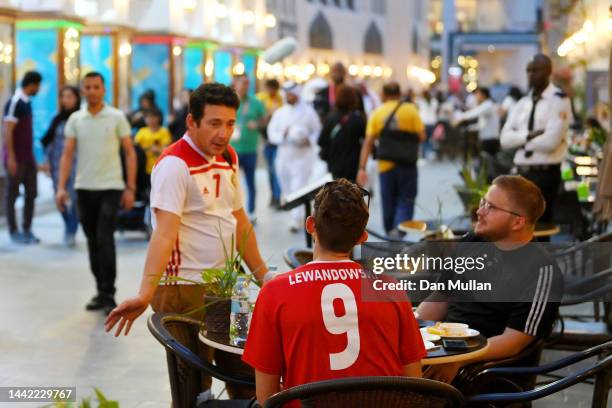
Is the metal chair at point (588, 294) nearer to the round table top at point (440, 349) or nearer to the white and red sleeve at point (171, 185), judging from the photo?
the round table top at point (440, 349)

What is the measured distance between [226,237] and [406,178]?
19.8 feet

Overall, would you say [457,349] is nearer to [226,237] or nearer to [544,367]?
[544,367]

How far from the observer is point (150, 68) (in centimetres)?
2302

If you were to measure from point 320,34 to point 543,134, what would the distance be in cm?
3150

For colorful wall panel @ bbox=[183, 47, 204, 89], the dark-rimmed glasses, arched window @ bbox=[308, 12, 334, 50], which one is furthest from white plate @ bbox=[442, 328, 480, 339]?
arched window @ bbox=[308, 12, 334, 50]

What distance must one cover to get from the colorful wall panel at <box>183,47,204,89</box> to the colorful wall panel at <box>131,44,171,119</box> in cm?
150

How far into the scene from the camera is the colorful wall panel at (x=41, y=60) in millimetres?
18000

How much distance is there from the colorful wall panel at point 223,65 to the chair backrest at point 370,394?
81.6ft

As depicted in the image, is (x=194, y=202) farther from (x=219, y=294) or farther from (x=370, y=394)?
(x=370, y=394)

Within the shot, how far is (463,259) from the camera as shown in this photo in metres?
4.87

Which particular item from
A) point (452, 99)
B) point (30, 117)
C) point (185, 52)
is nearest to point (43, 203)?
point (30, 117)

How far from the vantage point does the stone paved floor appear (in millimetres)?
6666

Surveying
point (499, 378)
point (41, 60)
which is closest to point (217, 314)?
point (499, 378)

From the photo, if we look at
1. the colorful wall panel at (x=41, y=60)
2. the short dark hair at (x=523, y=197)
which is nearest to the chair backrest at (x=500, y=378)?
the short dark hair at (x=523, y=197)
